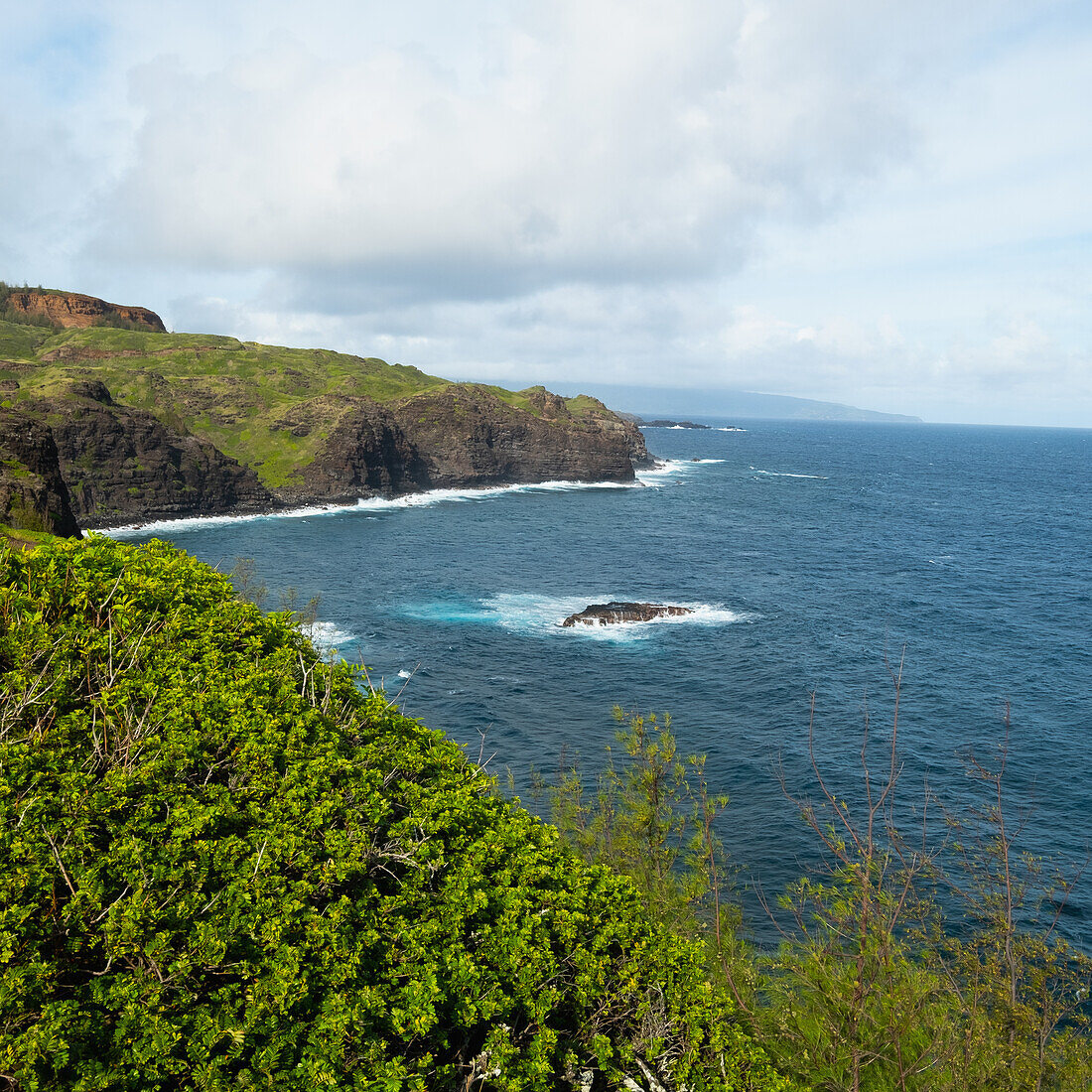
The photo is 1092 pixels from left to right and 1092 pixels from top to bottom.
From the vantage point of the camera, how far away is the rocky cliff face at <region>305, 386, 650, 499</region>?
513ft

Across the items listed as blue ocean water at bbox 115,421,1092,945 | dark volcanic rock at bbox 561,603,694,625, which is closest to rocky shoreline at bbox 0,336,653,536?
blue ocean water at bbox 115,421,1092,945

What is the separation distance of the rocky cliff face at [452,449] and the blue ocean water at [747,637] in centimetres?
1538

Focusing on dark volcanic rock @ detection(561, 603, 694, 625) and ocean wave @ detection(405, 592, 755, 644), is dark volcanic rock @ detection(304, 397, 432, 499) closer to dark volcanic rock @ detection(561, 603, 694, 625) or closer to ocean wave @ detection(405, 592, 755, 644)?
ocean wave @ detection(405, 592, 755, 644)

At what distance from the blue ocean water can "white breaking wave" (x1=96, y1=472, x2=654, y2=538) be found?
186cm

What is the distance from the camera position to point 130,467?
127688 mm

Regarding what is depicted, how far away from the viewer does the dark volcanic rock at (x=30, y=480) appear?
185ft

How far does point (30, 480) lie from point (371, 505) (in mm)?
89382

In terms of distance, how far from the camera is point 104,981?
10156mm

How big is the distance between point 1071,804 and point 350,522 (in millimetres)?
112039

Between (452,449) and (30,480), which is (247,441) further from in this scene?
(30,480)

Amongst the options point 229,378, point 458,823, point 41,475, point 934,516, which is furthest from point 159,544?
point 229,378

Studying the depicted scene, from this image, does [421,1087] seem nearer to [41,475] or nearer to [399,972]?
[399,972]

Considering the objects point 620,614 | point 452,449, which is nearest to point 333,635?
point 620,614

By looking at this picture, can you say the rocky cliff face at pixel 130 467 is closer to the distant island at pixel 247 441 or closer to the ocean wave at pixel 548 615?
the distant island at pixel 247 441
